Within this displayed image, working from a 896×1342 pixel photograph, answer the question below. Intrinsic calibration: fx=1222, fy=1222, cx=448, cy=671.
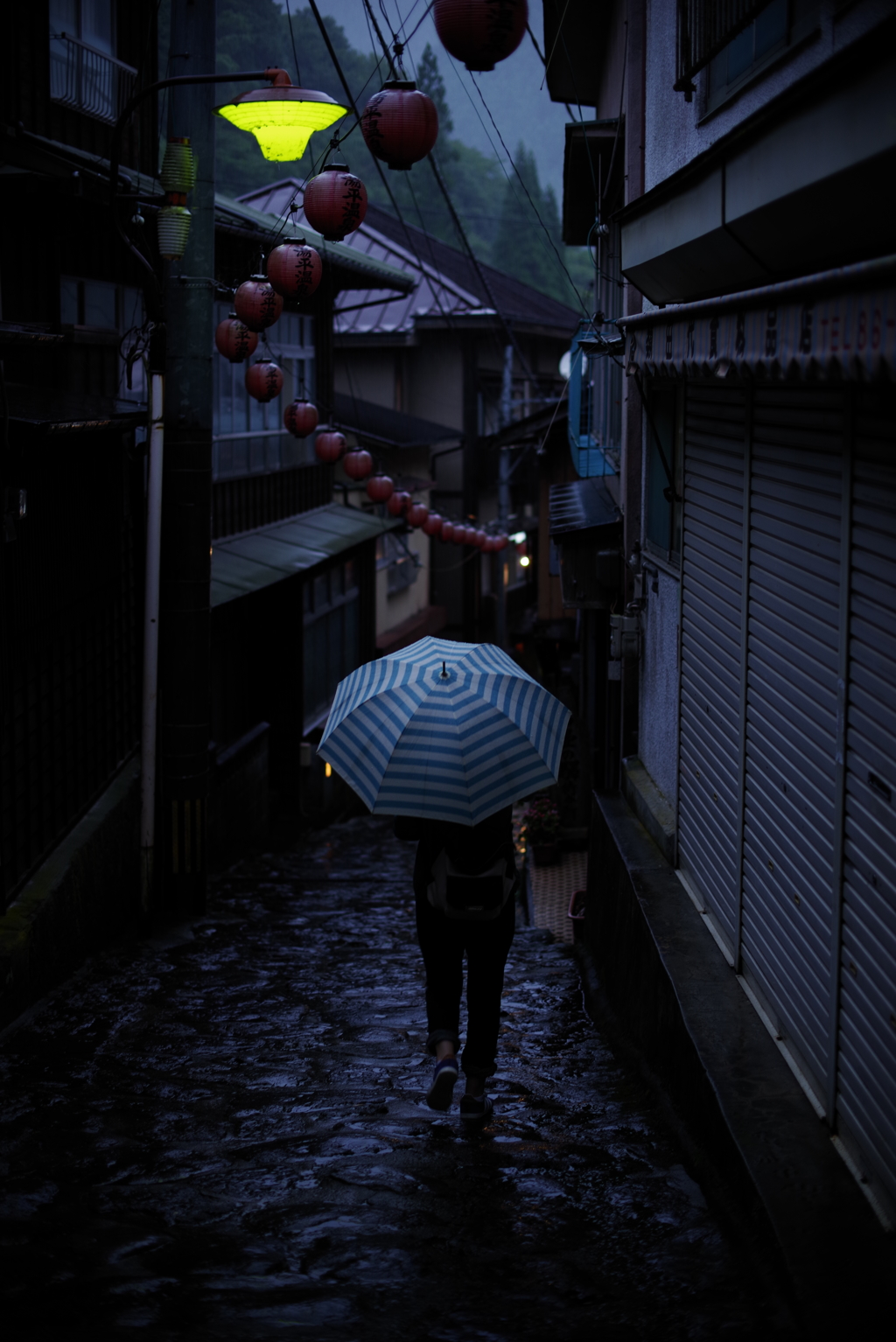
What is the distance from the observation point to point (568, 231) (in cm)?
2041

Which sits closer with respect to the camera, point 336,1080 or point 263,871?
point 336,1080

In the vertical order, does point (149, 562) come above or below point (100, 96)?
below

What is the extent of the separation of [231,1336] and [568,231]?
19.1 m

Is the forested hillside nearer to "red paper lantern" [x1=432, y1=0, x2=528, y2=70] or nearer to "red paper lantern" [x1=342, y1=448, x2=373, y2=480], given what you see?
"red paper lantern" [x1=342, y1=448, x2=373, y2=480]

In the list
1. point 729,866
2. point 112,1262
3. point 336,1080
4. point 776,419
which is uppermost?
point 776,419

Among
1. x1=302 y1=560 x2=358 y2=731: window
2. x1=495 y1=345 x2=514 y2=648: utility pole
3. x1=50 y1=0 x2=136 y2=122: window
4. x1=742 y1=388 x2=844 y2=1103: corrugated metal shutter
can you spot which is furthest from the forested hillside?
x1=742 y1=388 x2=844 y2=1103: corrugated metal shutter

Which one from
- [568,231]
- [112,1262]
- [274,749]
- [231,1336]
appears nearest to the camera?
[231,1336]

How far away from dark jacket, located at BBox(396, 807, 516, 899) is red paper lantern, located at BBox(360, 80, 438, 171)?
15.0 feet

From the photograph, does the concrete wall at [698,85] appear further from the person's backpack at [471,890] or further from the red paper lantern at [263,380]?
the red paper lantern at [263,380]

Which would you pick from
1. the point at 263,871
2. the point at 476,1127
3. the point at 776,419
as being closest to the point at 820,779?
the point at 776,419

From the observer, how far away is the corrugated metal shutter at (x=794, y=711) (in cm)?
551

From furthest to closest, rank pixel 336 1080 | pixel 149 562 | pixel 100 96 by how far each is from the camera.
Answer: pixel 100 96 → pixel 149 562 → pixel 336 1080

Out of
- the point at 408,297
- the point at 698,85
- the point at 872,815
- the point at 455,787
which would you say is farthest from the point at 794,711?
the point at 408,297

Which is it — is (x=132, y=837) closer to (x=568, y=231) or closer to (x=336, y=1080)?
(x=336, y=1080)
